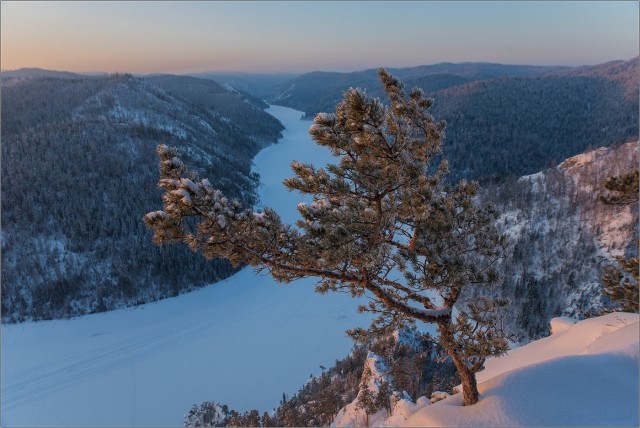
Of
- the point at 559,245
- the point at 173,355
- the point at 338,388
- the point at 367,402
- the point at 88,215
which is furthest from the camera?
the point at 88,215

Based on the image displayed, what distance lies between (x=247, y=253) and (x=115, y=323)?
122ft

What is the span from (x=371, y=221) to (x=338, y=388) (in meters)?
19.0

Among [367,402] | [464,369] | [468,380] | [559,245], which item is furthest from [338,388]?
[559,245]

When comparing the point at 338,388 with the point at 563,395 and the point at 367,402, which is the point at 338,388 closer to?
the point at 367,402

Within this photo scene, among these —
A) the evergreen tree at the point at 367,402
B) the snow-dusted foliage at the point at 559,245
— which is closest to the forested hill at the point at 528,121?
the snow-dusted foliage at the point at 559,245

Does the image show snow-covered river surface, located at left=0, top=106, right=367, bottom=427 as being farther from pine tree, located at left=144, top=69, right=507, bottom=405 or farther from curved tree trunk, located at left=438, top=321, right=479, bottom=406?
pine tree, located at left=144, top=69, right=507, bottom=405

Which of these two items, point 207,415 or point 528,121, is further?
point 528,121

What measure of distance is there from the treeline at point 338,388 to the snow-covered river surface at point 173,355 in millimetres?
2087

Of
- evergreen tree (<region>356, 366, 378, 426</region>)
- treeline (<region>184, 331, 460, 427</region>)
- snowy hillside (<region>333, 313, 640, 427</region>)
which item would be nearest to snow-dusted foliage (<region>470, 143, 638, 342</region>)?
treeline (<region>184, 331, 460, 427</region>)

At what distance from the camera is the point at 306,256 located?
20.2ft

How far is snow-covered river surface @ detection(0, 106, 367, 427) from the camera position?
83.5 ft

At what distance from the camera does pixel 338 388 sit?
73.7ft

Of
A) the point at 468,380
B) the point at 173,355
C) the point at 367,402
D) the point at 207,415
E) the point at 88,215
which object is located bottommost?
the point at 173,355

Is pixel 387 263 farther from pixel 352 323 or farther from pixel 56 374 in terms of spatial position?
pixel 56 374
